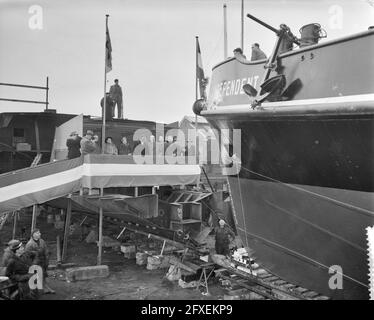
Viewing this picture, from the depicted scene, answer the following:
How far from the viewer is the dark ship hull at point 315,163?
4.28 m

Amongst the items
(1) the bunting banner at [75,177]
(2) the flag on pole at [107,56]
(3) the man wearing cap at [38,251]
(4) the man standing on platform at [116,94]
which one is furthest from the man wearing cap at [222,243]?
(4) the man standing on platform at [116,94]

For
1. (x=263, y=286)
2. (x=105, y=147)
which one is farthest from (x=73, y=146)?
(x=263, y=286)

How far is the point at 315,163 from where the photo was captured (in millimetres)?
4859

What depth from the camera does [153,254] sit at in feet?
26.9

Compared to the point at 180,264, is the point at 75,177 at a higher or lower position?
higher

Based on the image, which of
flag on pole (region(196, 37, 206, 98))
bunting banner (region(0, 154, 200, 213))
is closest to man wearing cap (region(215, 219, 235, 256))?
bunting banner (region(0, 154, 200, 213))

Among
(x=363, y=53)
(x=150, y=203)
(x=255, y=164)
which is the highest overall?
(x=363, y=53)

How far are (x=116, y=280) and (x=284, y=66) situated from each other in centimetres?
478

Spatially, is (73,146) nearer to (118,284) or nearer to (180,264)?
(118,284)

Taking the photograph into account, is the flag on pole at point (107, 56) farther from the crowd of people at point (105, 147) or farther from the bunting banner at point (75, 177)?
the bunting banner at point (75, 177)
